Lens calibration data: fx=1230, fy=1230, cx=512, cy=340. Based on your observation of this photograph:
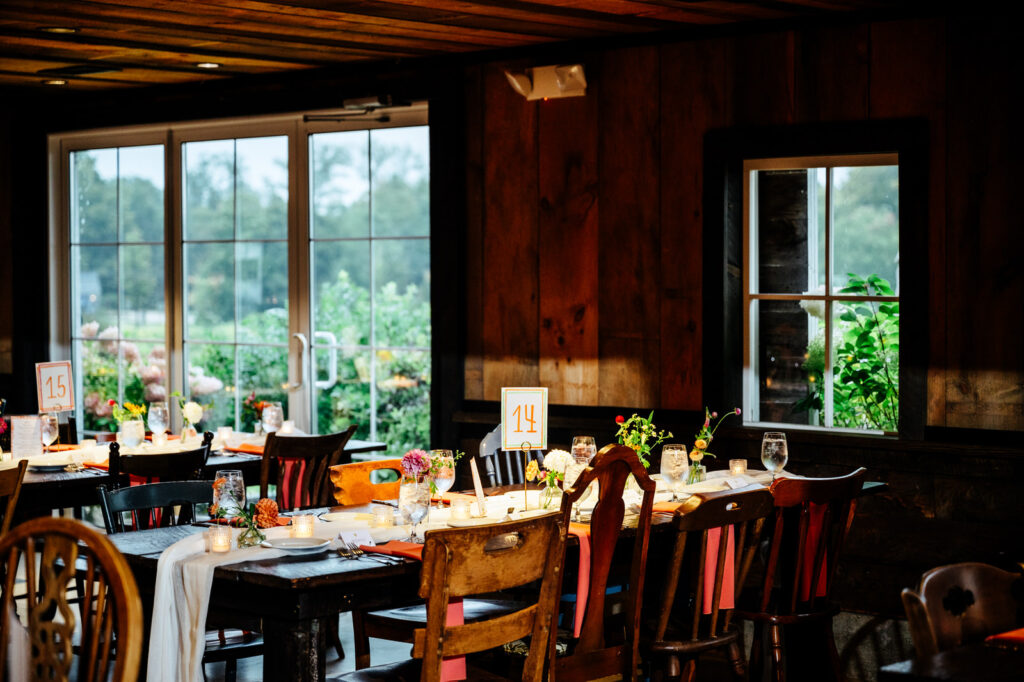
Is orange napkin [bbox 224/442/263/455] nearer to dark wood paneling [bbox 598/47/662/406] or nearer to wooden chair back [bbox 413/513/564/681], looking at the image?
dark wood paneling [bbox 598/47/662/406]

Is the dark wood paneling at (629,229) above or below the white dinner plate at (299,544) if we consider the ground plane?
above

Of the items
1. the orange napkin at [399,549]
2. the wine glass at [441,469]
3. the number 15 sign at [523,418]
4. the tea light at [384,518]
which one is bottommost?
the orange napkin at [399,549]

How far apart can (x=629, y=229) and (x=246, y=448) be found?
2.07 metres

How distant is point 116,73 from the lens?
22.4ft

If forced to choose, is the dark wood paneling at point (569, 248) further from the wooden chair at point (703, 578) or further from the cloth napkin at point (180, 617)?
the cloth napkin at point (180, 617)

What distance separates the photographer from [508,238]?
20.2 ft

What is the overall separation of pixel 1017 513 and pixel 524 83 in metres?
2.95

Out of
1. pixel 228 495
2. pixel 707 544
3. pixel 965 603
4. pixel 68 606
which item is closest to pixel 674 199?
pixel 707 544

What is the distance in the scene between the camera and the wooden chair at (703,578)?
3.34 meters

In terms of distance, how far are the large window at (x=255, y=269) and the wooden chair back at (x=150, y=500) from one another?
91.7 inches

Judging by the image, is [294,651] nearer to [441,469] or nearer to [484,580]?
[484,580]

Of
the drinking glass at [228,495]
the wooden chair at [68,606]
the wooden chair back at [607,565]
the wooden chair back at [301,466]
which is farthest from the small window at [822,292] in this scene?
the wooden chair at [68,606]

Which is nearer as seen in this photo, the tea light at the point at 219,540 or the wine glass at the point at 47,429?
the tea light at the point at 219,540

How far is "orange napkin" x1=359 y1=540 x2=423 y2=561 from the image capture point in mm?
3223
